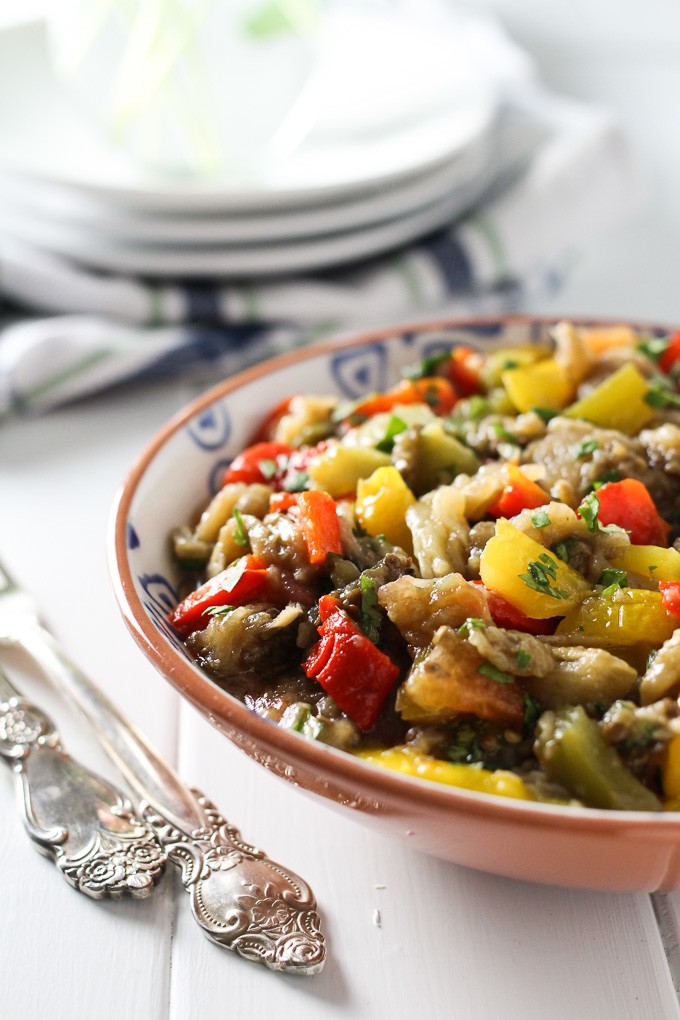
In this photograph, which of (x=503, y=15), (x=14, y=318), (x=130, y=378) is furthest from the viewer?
(x=503, y=15)

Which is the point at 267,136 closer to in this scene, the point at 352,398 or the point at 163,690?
the point at 352,398

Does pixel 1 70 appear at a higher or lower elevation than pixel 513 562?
higher

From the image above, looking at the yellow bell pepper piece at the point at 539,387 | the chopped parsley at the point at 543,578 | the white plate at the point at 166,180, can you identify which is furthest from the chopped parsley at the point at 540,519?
the white plate at the point at 166,180

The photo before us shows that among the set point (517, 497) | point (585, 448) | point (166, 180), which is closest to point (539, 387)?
point (585, 448)

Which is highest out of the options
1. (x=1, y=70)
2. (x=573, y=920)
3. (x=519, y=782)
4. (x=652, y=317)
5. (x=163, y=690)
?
(x=1, y=70)

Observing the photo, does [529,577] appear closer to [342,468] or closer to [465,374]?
[342,468]

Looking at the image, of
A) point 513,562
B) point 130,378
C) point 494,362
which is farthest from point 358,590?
point 130,378

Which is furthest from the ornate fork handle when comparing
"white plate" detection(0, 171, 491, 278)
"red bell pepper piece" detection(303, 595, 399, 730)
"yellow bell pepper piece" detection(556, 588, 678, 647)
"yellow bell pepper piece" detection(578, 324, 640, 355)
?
"white plate" detection(0, 171, 491, 278)
